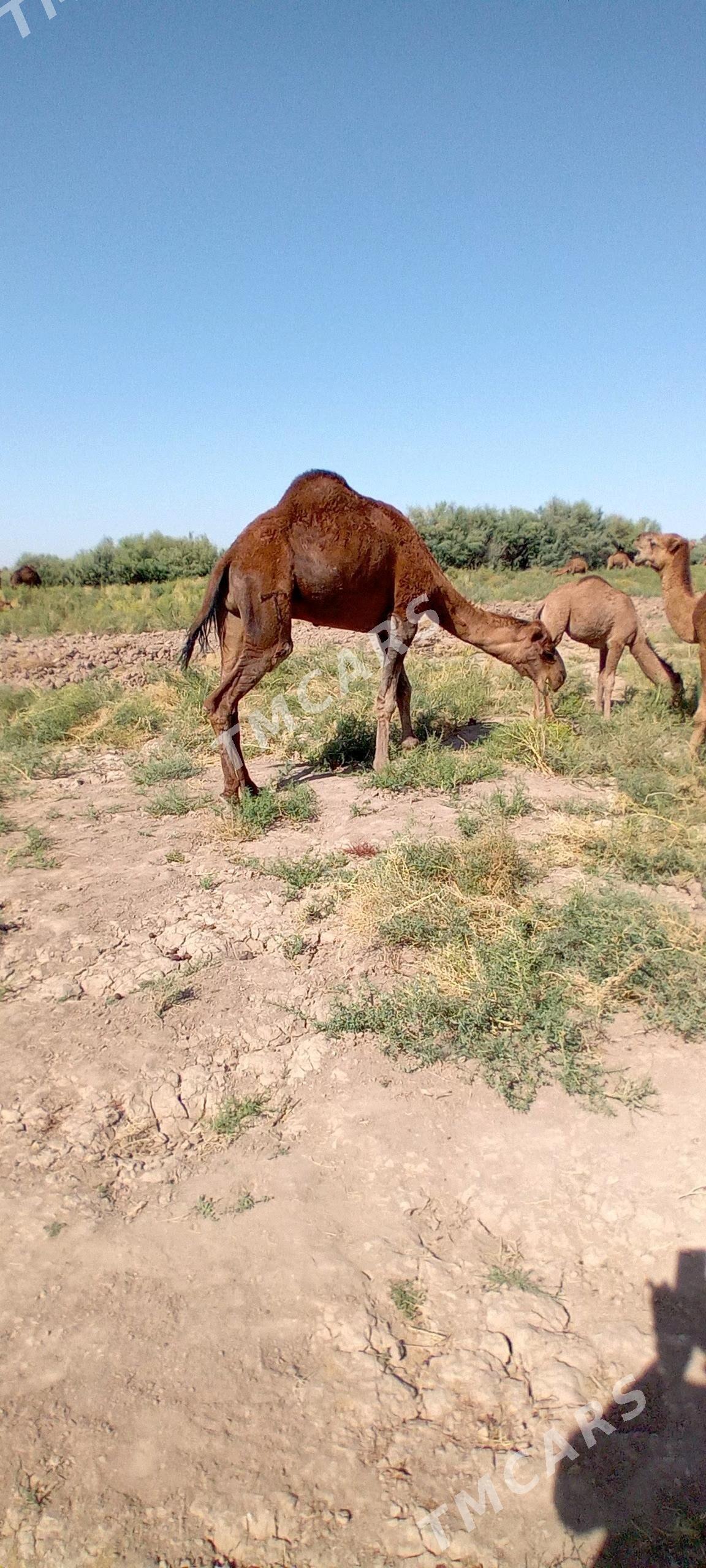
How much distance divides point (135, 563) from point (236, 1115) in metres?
21.7

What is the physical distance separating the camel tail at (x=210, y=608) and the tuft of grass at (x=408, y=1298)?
5209mm

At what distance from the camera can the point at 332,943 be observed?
4836mm

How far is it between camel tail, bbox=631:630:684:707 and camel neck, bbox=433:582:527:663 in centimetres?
201

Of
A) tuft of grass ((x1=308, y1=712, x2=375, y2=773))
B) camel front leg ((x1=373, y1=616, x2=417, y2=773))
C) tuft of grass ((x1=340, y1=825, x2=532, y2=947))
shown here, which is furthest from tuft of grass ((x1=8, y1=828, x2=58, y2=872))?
camel front leg ((x1=373, y1=616, x2=417, y2=773))

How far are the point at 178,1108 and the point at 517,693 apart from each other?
723 centimetres

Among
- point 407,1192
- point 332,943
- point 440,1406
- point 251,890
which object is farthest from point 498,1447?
point 251,890

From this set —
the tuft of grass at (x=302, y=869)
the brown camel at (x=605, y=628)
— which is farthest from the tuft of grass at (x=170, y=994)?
the brown camel at (x=605, y=628)

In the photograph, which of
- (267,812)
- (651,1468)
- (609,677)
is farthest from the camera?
(609,677)

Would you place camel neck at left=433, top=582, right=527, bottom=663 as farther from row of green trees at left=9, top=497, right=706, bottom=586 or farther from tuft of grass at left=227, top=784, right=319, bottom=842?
row of green trees at left=9, top=497, right=706, bottom=586

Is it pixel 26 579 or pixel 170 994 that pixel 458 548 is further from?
pixel 170 994

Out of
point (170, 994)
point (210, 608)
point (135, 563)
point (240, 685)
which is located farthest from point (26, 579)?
point (170, 994)

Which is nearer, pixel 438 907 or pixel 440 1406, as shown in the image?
pixel 440 1406

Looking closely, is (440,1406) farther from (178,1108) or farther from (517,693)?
(517,693)

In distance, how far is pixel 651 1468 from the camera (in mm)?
2352
